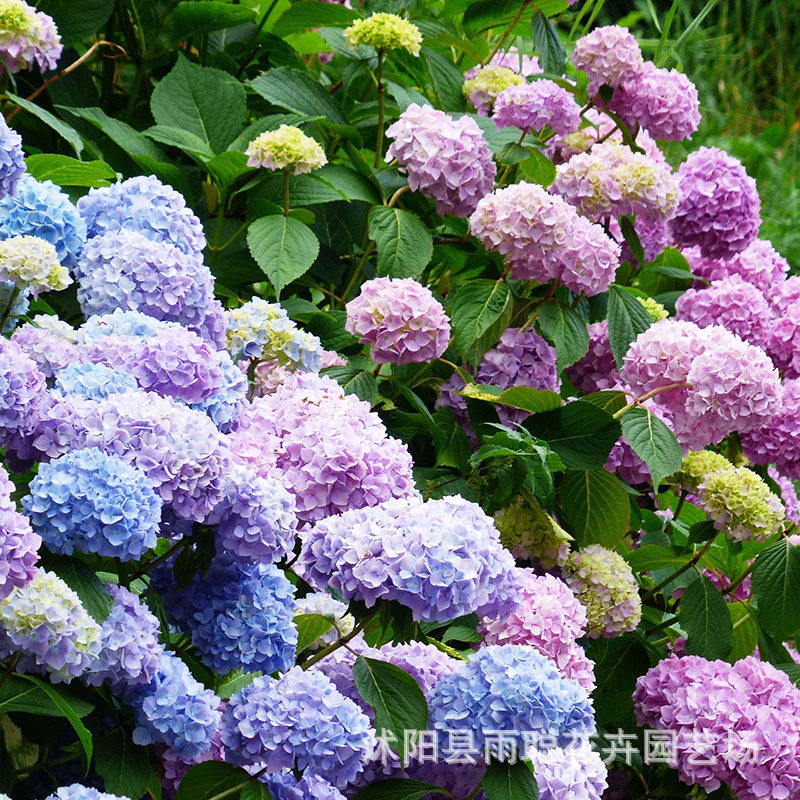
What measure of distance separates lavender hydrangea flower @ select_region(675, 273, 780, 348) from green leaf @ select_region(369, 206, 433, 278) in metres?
0.59

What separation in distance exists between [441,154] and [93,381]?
36.9 inches

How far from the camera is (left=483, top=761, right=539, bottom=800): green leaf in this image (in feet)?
4.09

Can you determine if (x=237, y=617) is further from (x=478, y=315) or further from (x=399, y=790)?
(x=478, y=315)

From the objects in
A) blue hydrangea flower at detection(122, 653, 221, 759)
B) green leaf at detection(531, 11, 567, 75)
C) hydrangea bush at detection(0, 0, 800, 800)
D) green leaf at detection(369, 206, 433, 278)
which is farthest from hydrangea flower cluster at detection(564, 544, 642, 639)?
green leaf at detection(531, 11, 567, 75)

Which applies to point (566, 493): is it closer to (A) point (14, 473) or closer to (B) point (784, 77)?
(A) point (14, 473)

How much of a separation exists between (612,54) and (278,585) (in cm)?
139

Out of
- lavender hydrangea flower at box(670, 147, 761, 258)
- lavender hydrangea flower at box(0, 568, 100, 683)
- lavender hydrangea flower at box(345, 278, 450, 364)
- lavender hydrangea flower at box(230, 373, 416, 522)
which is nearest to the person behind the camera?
lavender hydrangea flower at box(0, 568, 100, 683)

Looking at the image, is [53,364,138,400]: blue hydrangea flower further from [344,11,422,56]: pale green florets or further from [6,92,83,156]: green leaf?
[344,11,422,56]: pale green florets

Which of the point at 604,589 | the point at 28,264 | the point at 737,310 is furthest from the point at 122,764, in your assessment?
the point at 737,310

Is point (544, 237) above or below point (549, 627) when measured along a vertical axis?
above

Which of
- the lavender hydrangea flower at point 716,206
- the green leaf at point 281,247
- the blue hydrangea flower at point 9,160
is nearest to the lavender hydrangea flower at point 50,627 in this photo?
the blue hydrangea flower at point 9,160

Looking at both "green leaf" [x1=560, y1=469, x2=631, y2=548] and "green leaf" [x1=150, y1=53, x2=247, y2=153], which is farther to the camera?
"green leaf" [x1=150, y1=53, x2=247, y2=153]

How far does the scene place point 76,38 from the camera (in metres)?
2.35

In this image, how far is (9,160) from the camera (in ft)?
4.73
